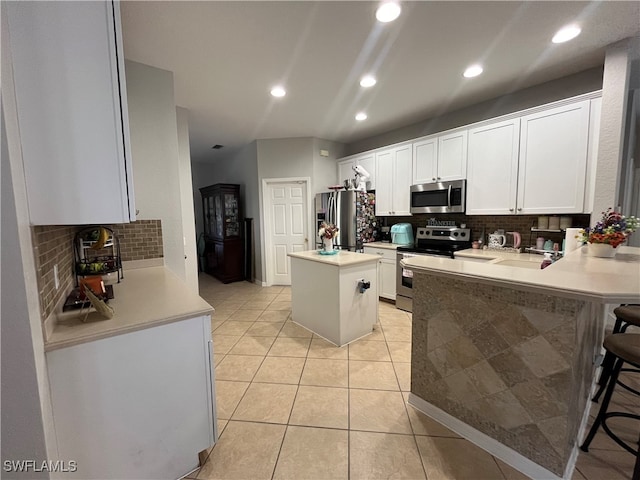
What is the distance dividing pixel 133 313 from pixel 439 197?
346cm

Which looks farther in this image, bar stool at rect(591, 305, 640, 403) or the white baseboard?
bar stool at rect(591, 305, 640, 403)

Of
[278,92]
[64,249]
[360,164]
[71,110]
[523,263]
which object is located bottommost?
[523,263]

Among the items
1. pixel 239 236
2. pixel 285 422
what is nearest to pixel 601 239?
pixel 285 422

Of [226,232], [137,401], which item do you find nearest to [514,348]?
[137,401]

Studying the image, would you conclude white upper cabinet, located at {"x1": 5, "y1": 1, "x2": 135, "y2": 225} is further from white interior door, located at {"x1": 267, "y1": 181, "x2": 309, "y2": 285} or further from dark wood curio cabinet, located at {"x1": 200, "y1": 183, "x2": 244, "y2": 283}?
dark wood curio cabinet, located at {"x1": 200, "y1": 183, "x2": 244, "y2": 283}

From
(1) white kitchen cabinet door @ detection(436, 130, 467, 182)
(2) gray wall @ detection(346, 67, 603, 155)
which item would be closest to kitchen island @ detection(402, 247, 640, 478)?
(1) white kitchen cabinet door @ detection(436, 130, 467, 182)

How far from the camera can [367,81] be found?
2.72 meters

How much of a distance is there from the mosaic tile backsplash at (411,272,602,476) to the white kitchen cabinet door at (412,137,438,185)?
235cm

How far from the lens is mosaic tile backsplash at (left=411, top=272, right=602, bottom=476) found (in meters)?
1.23

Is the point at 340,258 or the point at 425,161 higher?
the point at 425,161

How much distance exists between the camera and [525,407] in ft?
4.35

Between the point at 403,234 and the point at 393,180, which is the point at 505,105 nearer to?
the point at 393,180

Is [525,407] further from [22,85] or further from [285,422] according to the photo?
[22,85]

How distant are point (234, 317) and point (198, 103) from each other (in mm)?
2760
